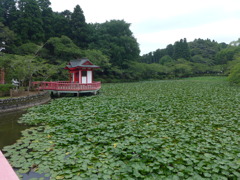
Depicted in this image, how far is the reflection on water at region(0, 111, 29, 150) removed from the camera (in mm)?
5240

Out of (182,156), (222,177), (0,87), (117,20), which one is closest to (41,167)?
(182,156)

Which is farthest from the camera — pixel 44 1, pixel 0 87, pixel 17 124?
pixel 44 1

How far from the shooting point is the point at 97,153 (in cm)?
411

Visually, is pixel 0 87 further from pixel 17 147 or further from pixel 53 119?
pixel 17 147

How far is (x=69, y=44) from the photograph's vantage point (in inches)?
987

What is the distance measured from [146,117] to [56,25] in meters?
28.3

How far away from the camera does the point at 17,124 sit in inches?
270

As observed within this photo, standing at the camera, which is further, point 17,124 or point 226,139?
point 17,124

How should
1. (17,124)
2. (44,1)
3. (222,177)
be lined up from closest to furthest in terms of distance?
(222,177)
(17,124)
(44,1)

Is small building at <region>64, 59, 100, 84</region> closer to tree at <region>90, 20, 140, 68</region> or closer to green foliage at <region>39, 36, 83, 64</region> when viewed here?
green foliage at <region>39, 36, 83, 64</region>

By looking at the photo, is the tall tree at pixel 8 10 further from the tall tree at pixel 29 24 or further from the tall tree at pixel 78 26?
the tall tree at pixel 78 26

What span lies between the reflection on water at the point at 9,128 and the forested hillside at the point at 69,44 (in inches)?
208

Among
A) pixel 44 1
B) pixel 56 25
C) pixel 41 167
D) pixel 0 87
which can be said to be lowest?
pixel 41 167

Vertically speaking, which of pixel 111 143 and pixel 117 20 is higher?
pixel 117 20
